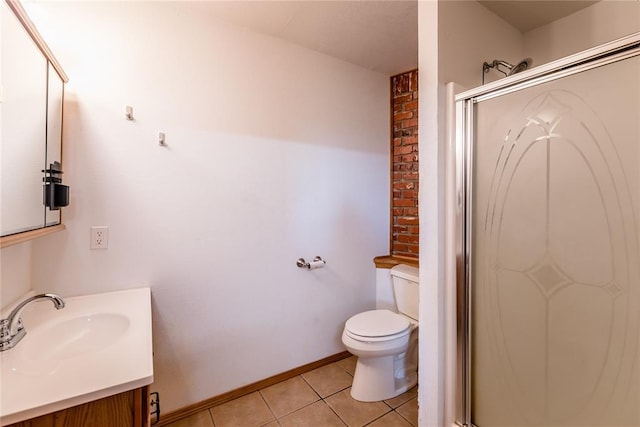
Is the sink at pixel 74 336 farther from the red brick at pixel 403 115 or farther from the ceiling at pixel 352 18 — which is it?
the red brick at pixel 403 115

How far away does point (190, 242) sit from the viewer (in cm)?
166

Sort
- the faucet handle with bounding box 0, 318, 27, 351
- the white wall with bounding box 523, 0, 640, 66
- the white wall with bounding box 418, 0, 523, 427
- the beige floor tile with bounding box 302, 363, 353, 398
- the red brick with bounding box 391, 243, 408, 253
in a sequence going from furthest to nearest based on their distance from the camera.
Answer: the red brick with bounding box 391, 243, 408, 253, the beige floor tile with bounding box 302, 363, 353, 398, the white wall with bounding box 523, 0, 640, 66, the white wall with bounding box 418, 0, 523, 427, the faucet handle with bounding box 0, 318, 27, 351

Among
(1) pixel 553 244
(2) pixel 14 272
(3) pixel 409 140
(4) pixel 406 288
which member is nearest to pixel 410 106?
(3) pixel 409 140

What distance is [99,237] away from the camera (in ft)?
4.69

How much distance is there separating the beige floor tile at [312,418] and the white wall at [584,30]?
248 cm

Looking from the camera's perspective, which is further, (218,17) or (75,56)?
(218,17)

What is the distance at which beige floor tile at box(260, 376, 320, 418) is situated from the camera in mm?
1722

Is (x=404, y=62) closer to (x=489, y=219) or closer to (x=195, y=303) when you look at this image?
(x=489, y=219)

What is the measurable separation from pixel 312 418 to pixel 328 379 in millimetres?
384

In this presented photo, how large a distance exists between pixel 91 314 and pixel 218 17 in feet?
5.72

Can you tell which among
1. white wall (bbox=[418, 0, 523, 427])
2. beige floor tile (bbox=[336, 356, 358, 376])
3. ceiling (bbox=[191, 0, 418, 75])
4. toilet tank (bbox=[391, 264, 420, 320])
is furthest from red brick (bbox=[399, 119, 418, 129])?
beige floor tile (bbox=[336, 356, 358, 376])

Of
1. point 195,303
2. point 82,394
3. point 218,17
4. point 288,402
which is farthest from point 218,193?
point 288,402

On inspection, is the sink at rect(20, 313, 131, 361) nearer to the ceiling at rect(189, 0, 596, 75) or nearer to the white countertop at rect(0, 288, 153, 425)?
the white countertop at rect(0, 288, 153, 425)

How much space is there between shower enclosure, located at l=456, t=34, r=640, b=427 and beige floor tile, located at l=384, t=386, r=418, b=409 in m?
0.50
